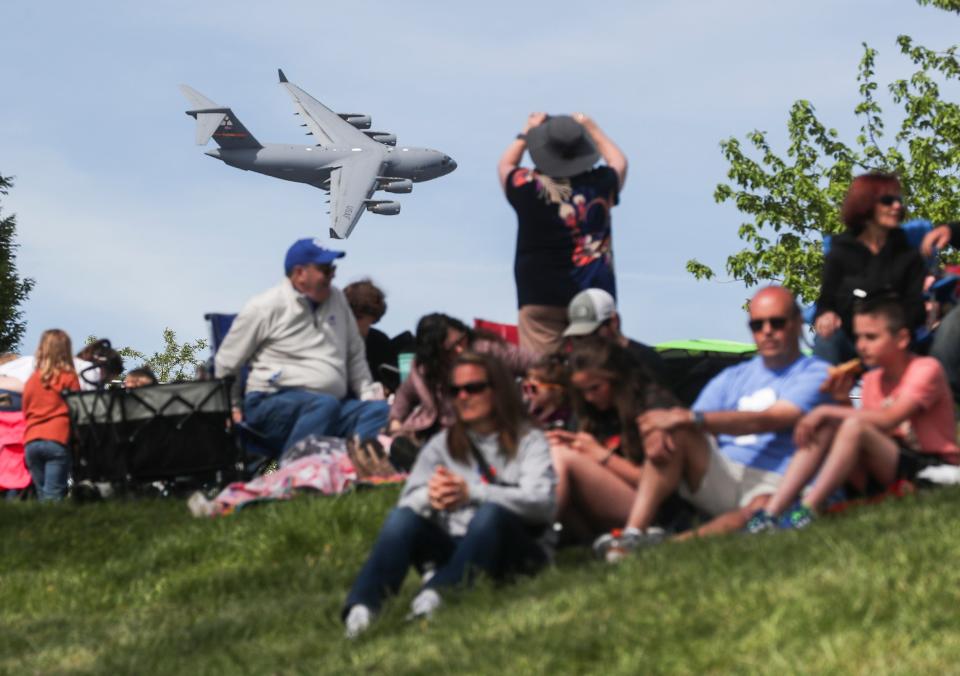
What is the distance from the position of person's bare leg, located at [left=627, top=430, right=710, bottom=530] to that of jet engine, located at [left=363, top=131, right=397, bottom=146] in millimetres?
67658

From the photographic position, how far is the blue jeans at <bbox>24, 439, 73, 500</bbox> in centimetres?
1267

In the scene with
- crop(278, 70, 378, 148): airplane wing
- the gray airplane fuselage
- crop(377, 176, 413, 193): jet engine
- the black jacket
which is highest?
crop(278, 70, 378, 148): airplane wing

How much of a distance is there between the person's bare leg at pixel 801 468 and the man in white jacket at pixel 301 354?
14.1 feet

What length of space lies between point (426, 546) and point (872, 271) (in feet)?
12.5

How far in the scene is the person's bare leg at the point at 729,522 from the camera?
7267 millimetres

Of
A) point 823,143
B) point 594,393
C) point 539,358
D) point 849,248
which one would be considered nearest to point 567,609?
point 594,393

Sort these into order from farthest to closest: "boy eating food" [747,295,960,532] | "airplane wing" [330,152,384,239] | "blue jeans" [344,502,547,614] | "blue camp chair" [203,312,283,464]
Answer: "airplane wing" [330,152,384,239] → "blue camp chair" [203,312,283,464] → "boy eating food" [747,295,960,532] → "blue jeans" [344,502,547,614]

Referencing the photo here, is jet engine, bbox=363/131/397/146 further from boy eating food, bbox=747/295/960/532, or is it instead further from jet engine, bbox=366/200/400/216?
boy eating food, bbox=747/295/960/532

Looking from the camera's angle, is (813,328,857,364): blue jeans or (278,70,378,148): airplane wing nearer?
(813,328,857,364): blue jeans

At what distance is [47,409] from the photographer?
41.5 feet

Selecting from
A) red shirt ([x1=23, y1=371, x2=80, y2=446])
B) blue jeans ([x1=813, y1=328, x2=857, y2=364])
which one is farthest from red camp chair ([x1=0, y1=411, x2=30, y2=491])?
blue jeans ([x1=813, y1=328, x2=857, y2=364])

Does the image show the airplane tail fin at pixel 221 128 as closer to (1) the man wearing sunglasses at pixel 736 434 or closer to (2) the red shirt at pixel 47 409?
(2) the red shirt at pixel 47 409

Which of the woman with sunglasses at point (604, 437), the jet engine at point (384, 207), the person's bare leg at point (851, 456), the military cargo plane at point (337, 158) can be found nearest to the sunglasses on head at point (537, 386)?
the woman with sunglasses at point (604, 437)

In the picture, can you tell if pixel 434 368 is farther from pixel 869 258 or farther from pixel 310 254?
pixel 869 258
